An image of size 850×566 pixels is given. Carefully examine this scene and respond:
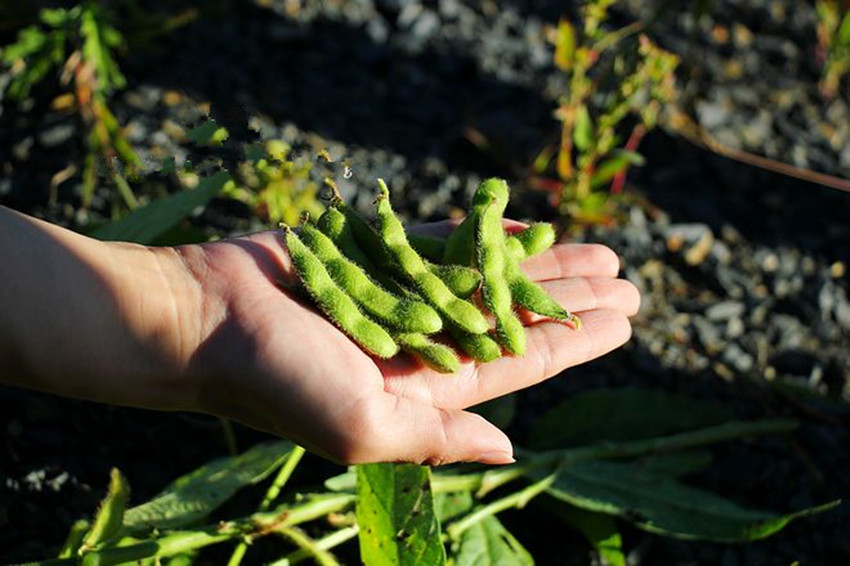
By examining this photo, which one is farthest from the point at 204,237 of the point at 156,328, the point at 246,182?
the point at 156,328

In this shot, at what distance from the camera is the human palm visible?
87.3 inches

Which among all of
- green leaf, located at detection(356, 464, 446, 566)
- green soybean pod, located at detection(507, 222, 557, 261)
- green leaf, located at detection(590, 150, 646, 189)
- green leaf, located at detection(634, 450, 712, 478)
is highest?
green soybean pod, located at detection(507, 222, 557, 261)

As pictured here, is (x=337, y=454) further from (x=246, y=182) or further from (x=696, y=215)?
(x=696, y=215)

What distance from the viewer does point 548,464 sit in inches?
129

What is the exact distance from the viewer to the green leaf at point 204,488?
9.18ft

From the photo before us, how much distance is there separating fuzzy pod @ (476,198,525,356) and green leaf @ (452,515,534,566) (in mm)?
715

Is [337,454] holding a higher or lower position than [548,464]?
higher

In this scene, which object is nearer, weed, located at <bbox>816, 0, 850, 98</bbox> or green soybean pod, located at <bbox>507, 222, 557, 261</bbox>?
green soybean pod, located at <bbox>507, 222, 557, 261</bbox>

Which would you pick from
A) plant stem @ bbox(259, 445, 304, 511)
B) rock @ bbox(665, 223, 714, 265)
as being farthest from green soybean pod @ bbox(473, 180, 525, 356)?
rock @ bbox(665, 223, 714, 265)

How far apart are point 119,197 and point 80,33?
0.71 meters

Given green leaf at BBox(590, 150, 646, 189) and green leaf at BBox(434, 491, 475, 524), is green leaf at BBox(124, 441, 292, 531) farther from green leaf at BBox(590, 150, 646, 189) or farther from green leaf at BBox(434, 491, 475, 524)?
green leaf at BBox(590, 150, 646, 189)

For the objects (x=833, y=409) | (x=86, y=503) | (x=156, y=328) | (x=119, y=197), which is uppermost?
(x=156, y=328)

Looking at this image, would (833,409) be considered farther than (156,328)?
Yes

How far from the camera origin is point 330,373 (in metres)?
2.23
